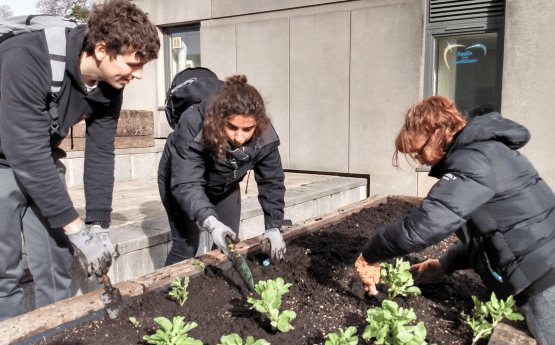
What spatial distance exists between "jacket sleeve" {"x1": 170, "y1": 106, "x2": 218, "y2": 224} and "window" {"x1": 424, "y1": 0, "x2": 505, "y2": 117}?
4.29 m

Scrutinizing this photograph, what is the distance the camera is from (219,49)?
7.89 metres

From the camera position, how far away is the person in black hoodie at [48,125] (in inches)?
71.4

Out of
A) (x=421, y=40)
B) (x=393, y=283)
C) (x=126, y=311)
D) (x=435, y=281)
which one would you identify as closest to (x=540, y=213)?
(x=393, y=283)

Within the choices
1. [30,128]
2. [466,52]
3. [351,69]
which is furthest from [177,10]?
[30,128]

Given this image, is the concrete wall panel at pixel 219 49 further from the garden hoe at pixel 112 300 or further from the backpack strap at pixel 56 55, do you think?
the garden hoe at pixel 112 300

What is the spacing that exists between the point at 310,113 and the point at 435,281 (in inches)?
179

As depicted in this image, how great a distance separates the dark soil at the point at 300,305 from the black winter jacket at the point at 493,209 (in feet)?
1.32

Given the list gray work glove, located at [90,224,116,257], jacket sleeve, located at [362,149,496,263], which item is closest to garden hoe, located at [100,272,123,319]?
gray work glove, located at [90,224,116,257]

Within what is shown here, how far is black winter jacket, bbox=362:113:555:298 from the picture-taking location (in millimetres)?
1836

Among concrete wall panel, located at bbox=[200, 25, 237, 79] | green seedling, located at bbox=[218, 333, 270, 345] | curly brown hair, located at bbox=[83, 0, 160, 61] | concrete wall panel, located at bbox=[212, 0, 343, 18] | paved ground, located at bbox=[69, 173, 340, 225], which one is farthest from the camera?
concrete wall panel, located at bbox=[200, 25, 237, 79]

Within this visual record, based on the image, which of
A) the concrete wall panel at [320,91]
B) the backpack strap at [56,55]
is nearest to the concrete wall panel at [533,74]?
the concrete wall panel at [320,91]

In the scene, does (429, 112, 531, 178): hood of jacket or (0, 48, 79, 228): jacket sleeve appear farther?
(429, 112, 531, 178): hood of jacket

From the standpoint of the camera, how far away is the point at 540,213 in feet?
6.50

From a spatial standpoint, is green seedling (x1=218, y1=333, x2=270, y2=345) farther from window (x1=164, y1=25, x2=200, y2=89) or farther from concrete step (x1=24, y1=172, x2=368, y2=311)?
window (x1=164, y1=25, x2=200, y2=89)
